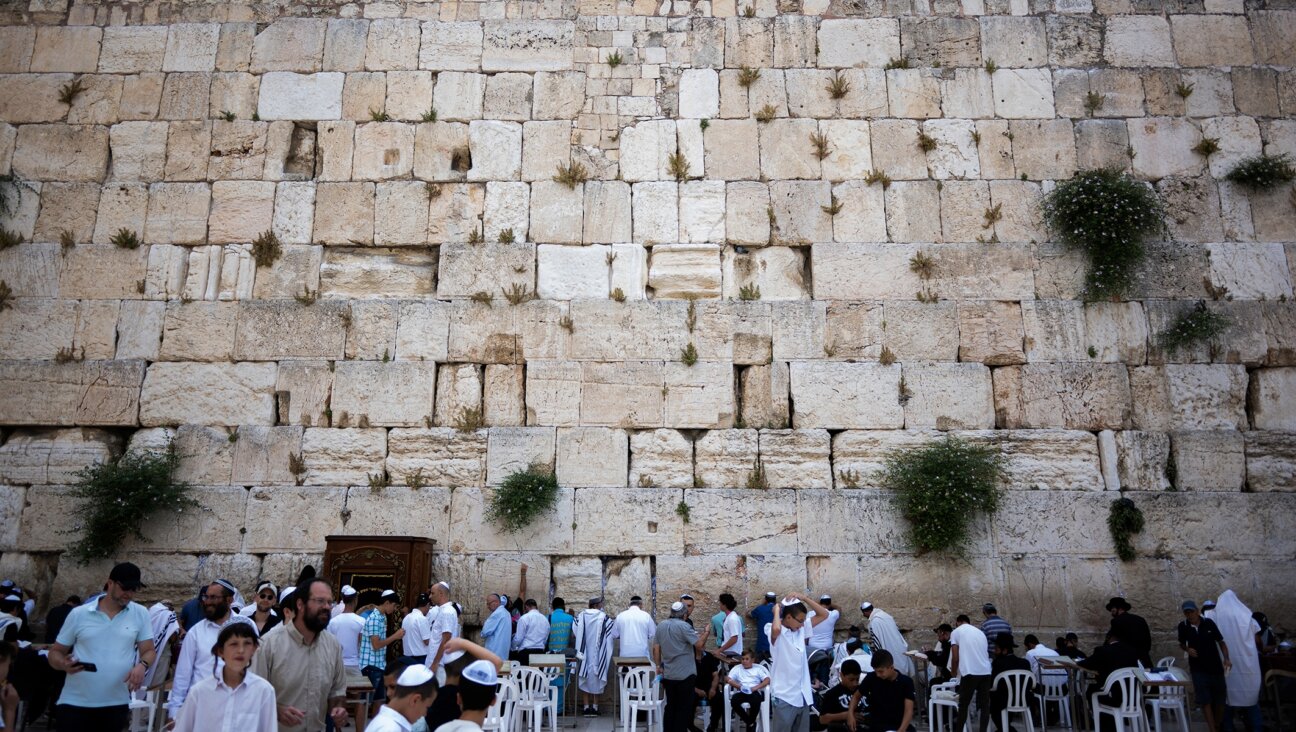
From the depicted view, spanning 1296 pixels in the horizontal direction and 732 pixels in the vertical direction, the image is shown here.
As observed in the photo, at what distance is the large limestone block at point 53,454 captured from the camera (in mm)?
10117

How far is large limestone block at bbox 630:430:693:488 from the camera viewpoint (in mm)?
10031

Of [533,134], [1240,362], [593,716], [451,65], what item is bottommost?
[593,716]

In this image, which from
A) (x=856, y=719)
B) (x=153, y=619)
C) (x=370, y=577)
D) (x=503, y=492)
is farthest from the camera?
(x=503, y=492)

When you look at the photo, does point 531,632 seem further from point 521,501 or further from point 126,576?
point 126,576

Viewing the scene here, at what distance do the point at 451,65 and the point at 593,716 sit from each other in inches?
310

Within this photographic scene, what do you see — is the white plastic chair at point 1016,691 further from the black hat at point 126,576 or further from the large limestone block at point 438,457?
the black hat at point 126,576

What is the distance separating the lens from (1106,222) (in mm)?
10398

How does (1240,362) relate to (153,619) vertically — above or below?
above

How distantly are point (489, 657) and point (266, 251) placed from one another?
304 inches

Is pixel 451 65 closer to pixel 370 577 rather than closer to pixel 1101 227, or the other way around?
pixel 370 577

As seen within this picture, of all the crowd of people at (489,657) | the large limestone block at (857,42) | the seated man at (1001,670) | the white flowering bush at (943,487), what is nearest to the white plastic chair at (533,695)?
the crowd of people at (489,657)

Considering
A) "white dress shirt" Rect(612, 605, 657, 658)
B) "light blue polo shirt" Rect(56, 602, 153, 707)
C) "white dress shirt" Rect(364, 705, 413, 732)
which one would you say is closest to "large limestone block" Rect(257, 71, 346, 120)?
"white dress shirt" Rect(612, 605, 657, 658)

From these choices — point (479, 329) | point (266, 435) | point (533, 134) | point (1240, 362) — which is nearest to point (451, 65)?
point (533, 134)

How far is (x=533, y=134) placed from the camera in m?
11.1
